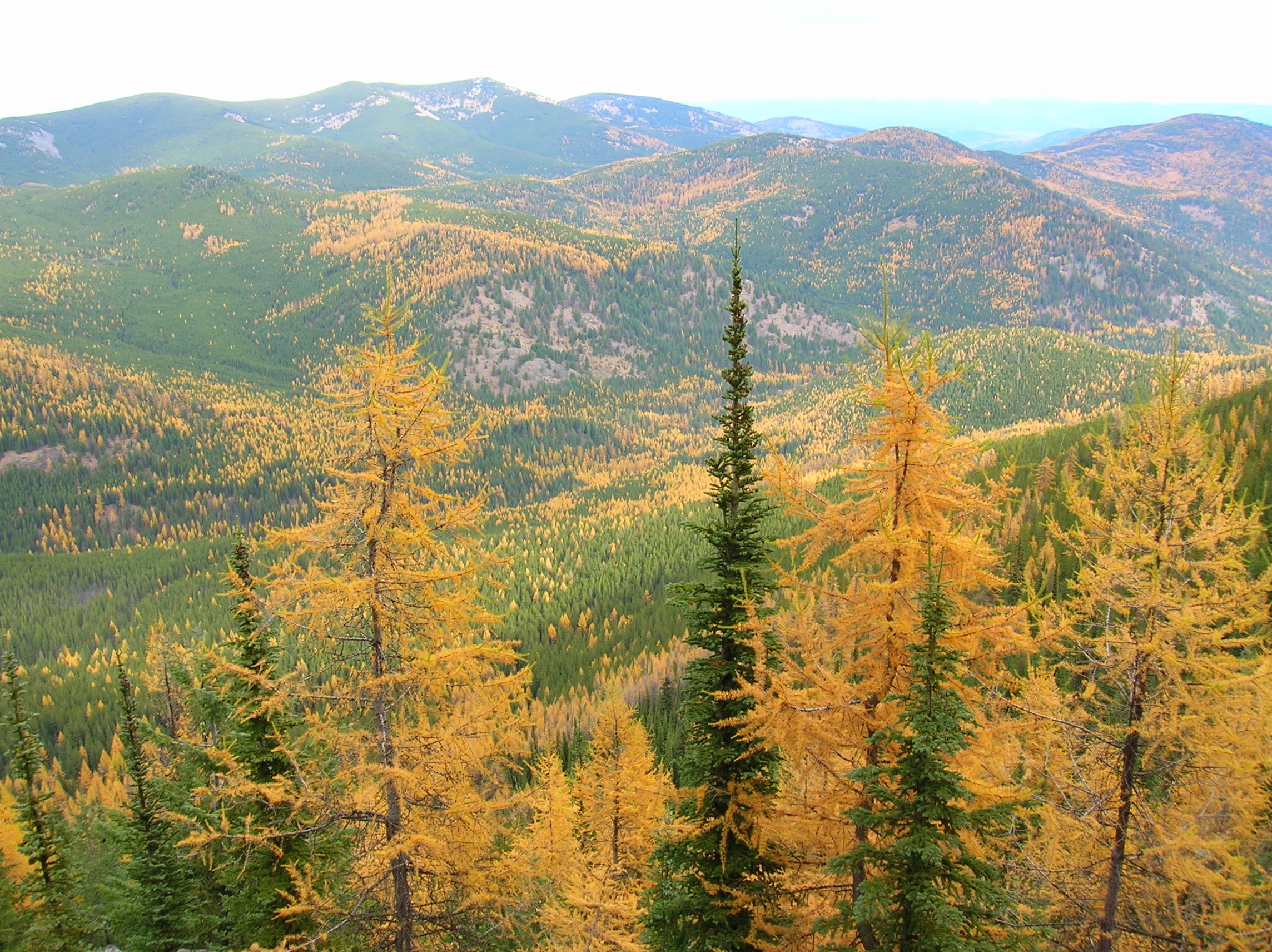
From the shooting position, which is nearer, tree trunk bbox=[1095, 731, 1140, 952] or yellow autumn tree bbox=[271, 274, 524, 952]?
tree trunk bbox=[1095, 731, 1140, 952]

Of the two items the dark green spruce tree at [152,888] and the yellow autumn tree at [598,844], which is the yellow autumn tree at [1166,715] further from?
the dark green spruce tree at [152,888]

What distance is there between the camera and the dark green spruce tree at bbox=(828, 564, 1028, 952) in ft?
39.1

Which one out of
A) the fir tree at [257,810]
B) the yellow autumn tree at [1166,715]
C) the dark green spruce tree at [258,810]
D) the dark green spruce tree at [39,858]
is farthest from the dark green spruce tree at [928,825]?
the dark green spruce tree at [39,858]

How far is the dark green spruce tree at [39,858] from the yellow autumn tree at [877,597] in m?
33.7

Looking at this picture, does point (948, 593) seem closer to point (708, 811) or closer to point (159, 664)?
point (708, 811)

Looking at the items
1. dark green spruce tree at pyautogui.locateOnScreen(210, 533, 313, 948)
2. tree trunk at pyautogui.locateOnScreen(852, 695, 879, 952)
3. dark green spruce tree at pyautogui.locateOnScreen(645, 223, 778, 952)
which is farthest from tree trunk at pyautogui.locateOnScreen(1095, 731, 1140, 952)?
dark green spruce tree at pyautogui.locateOnScreen(210, 533, 313, 948)

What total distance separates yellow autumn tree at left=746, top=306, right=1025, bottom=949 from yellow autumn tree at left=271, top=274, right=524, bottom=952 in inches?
238

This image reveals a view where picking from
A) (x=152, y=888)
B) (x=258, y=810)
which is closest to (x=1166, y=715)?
(x=258, y=810)

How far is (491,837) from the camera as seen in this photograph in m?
16.2

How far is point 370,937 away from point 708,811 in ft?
26.1

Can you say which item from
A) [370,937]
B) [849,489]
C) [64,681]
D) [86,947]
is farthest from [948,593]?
[64,681]

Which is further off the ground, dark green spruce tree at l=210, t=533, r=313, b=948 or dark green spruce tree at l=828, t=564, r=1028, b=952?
dark green spruce tree at l=828, t=564, r=1028, b=952

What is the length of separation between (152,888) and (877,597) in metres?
30.4

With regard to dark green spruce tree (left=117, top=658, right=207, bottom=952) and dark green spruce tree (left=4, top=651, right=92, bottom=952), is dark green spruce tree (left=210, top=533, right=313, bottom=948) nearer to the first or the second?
dark green spruce tree (left=117, top=658, right=207, bottom=952)
